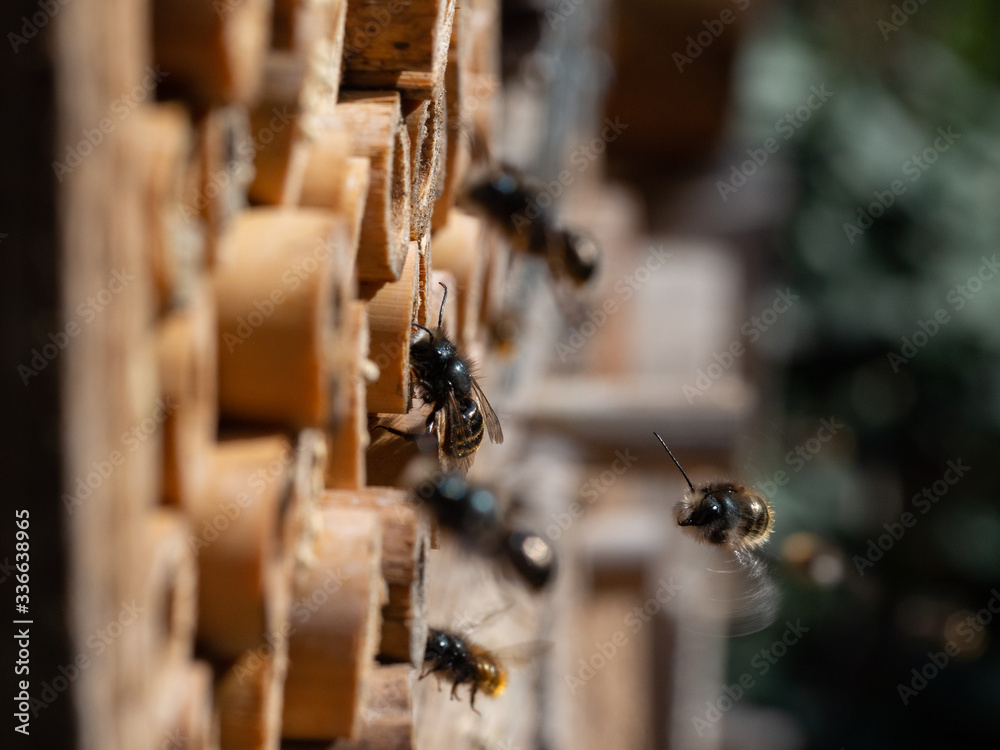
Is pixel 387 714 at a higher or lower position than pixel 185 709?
lower

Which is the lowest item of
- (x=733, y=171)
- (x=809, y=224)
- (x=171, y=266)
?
(x=809, y=224)

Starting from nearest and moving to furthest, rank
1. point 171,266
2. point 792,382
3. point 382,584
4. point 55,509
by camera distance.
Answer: point 55,509 → point 171,266 → point 382,584 → point 792,382

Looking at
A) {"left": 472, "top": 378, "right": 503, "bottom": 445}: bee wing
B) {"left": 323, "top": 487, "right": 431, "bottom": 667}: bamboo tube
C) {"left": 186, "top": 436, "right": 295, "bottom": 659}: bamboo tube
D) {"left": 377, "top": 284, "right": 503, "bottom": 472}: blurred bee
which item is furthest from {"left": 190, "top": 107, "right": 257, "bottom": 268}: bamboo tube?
{"left": 472, "top": 378, "right": 503, "bottom": 445}: bee wing

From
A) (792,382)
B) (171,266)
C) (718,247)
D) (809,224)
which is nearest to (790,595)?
(792,382)

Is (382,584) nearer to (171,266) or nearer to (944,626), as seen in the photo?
(171,266)

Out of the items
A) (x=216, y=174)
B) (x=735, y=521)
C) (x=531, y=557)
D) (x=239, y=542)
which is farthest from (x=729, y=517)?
(x=216, y=174)

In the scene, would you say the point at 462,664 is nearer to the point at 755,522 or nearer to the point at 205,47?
the point at 755,522
